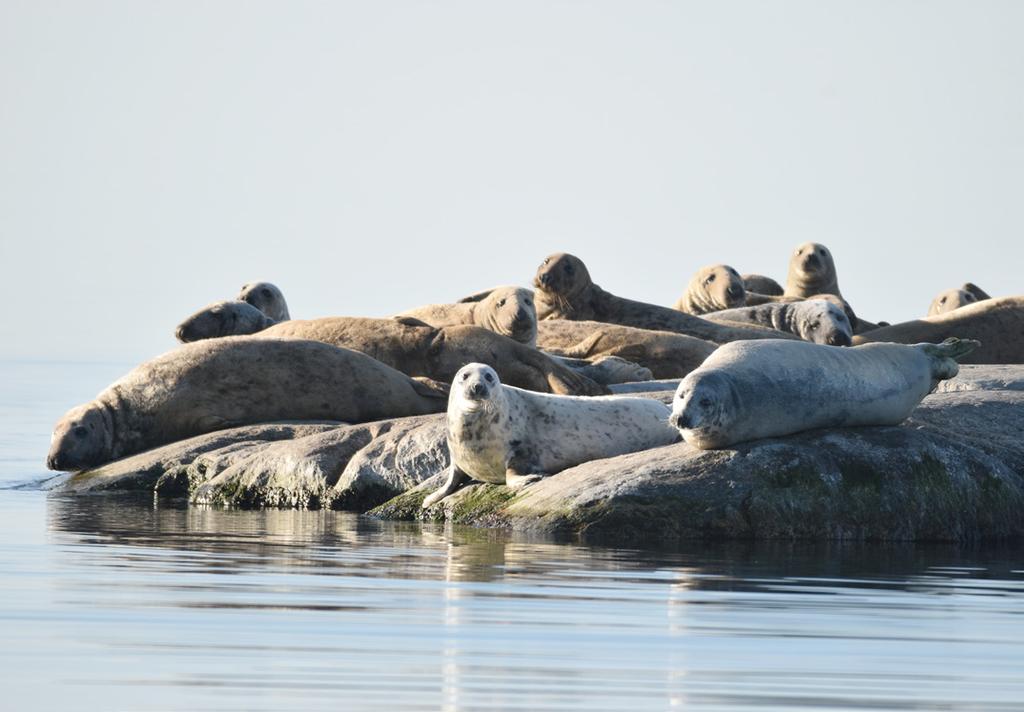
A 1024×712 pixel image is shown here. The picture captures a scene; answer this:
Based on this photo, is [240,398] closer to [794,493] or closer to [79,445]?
[79,445]

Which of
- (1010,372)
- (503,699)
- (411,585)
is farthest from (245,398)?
(503,699)

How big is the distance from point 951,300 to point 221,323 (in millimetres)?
11934

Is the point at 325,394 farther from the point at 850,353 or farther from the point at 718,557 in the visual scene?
the point at 718,557

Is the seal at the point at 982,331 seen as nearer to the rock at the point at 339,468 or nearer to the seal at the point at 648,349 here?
the seal at the point at 648,349

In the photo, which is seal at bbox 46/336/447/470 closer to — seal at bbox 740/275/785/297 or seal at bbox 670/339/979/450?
seal at bbox 670/339/979/450

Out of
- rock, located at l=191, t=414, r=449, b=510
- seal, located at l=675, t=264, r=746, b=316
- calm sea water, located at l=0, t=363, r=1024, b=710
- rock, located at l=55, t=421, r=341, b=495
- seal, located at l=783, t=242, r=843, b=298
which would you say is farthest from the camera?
seal, located at l=783, t=242, r=843, b=298

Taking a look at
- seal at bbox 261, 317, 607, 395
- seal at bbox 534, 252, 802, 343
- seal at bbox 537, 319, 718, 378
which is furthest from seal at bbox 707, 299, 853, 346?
seal at bbox 261, 317, 607, 395

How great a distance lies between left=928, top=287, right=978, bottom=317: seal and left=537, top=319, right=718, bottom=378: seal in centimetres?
887

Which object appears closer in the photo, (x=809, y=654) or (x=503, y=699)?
(x=503, y=699)

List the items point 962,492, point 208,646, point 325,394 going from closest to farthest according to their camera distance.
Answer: point 208,646
point 962,492
point 325,394

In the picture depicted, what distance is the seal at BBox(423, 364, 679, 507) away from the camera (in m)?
11.0

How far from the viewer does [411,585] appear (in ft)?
24.9

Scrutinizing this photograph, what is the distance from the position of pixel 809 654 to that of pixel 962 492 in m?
4.84

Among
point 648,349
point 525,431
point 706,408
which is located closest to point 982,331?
point 648,349
